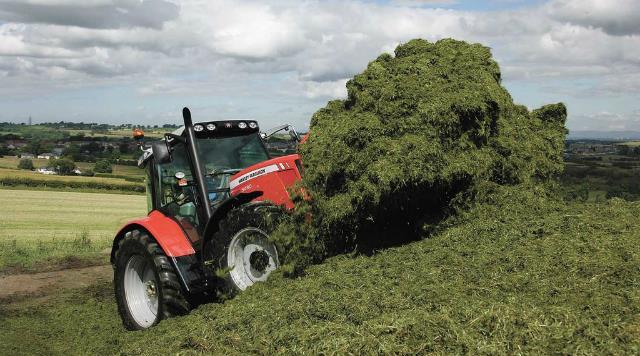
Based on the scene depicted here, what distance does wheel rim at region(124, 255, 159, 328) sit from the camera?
662cm

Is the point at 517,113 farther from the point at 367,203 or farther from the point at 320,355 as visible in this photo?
the point at 320,355

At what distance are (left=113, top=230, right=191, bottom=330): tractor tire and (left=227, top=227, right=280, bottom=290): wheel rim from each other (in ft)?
2.45

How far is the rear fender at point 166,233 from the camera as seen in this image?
20.1 feet

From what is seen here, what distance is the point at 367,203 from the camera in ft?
18.3

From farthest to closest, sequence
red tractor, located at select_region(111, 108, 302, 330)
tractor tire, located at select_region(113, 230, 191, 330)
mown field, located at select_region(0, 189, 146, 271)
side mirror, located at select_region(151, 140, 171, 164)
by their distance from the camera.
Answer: mown field, located at select_region(0, 189, 146, 271)
side mirror, located at select_region(151, 140, 171, 164)
tractor tire, located at select_region(113, 230, 191, 330)
red tractor, located at select_region(111, 108, 302, 330)

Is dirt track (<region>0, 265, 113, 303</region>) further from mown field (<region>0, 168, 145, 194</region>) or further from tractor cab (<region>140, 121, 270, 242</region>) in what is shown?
mown field (<region>0, 168, 145, 194</region>)

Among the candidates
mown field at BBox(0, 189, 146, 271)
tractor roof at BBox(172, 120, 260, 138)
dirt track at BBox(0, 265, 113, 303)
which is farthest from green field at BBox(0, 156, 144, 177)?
tractor roof at BBox(172, 120, 260, 138)

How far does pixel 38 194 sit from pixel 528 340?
3116cm

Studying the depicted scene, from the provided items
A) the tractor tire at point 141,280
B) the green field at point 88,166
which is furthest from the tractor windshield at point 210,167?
the green field at point 88,166

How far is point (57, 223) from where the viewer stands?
21.3m

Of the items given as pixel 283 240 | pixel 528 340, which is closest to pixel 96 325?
pixel 283 240

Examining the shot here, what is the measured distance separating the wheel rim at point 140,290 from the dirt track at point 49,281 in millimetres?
3089

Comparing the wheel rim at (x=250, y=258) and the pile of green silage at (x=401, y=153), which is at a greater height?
the pile of green silage at (x=401, y=153)

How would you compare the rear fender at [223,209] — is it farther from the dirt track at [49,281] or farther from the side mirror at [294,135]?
the dirt track at [49,281]
